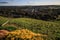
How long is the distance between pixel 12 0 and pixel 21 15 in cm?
189

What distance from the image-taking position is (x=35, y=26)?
5812mm

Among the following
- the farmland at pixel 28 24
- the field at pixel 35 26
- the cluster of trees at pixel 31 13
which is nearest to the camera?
the farmland at pixel 28 24

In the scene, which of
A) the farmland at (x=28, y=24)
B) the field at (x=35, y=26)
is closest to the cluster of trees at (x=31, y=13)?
the farmland at (x=28, y=24)

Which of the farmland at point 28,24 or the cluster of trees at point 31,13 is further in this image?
the cluster of trees at point 31,13

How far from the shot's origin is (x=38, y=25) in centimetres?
588

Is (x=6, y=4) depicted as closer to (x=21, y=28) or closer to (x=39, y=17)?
(x=39, y=17)

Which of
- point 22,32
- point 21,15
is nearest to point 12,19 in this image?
point 21,15

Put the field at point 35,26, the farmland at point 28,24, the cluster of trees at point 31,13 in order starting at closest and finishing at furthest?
the farmland at point 28,24, the field at point 35,26, the cluster of trees at point 31,13

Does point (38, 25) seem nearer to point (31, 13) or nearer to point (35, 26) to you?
point (35, 26)

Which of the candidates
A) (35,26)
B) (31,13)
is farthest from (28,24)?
(31,13)

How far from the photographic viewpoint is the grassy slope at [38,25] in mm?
5545

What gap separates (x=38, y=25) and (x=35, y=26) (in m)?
0.12

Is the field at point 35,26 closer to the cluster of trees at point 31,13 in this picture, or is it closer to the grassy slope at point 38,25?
the grassy slope at point 38,25

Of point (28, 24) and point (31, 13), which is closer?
point (28, 24)
